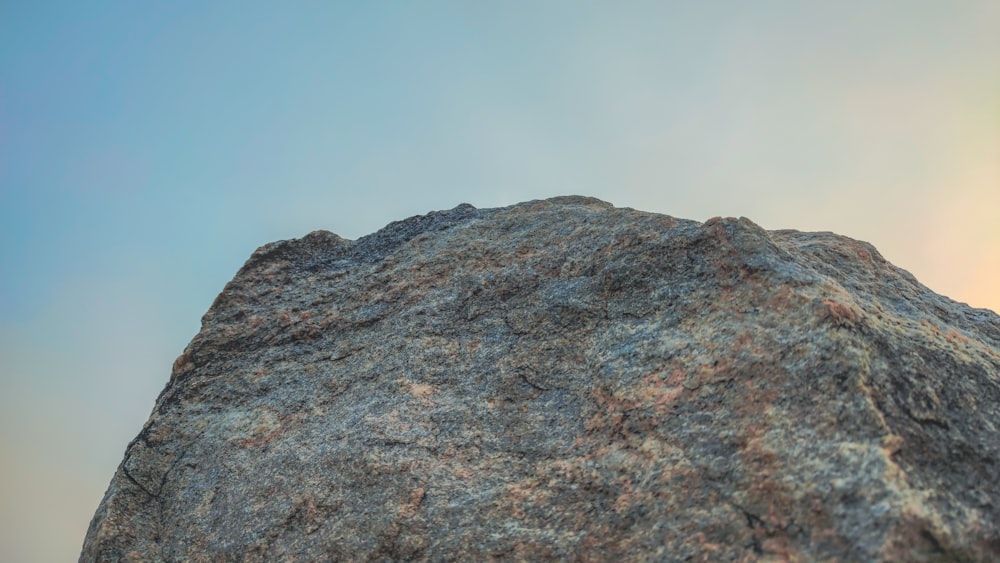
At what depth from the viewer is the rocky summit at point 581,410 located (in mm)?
→ 4324

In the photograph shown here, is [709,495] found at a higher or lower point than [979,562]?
higher

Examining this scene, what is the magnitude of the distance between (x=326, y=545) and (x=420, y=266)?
329 cm

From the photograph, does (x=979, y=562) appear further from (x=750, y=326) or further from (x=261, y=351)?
(x=261, y=351)

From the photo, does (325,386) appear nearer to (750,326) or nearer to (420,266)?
(420,266)

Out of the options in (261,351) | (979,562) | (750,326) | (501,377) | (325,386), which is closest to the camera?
(979,562)

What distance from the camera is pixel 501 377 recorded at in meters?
6.22

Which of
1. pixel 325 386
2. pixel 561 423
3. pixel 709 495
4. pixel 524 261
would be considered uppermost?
pixel 524 261

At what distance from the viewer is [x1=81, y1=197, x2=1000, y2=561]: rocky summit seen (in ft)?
14.2

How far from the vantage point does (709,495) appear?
455 centimetres

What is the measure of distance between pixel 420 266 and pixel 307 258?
172 centimetres

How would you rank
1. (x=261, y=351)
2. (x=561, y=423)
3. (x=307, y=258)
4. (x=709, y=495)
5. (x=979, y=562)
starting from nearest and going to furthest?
1. (x=979, y=562)
2. (x=709, y=495)
3. (x=561, y=423)
4. (x=261, y=351)
5. (x=307, y=258)

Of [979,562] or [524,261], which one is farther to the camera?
[524,261]

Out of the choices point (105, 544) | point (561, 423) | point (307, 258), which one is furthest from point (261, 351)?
point (561, 423)

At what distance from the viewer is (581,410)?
5.66 m
